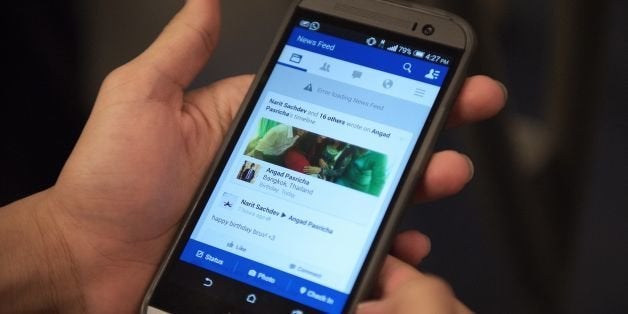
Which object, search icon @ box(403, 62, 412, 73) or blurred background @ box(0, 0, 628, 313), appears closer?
search icon @ box(403, 62, 412, 73)

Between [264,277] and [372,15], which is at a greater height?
[372,15]

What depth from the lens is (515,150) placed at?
34.8 inches

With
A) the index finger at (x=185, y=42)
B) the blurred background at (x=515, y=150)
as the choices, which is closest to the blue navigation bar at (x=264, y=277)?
the index finger at (x=185, y=42)

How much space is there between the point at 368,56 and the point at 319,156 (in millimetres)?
88

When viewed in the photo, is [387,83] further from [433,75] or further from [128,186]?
[128,186]

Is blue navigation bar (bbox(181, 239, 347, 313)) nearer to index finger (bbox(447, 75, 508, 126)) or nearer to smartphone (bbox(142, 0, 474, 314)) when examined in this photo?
smartphone (bbox(142, 0, 474, 314))

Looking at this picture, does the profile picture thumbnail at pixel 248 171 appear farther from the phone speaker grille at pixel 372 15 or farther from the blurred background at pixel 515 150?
the blurred background at pixel 515 150

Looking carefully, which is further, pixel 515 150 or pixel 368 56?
pixel 515 150

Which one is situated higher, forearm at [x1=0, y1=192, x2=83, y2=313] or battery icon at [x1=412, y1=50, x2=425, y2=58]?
battery icon at [x1=412, y1=50, x2=425, y2=58]

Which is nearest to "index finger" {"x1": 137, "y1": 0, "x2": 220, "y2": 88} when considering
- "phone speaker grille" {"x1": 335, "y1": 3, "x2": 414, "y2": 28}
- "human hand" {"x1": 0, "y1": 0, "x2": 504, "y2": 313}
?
"human hand" {"x1": 0, "y1": 0, "x2": 504, "y2": 313}

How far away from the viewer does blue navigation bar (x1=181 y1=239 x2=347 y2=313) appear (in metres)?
0.52

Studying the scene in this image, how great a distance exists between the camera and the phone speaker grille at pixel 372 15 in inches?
22.6

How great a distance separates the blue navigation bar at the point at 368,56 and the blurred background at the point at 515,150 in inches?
8.4

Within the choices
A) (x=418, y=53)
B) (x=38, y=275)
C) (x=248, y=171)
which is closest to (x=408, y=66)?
(x=418, y=53)
